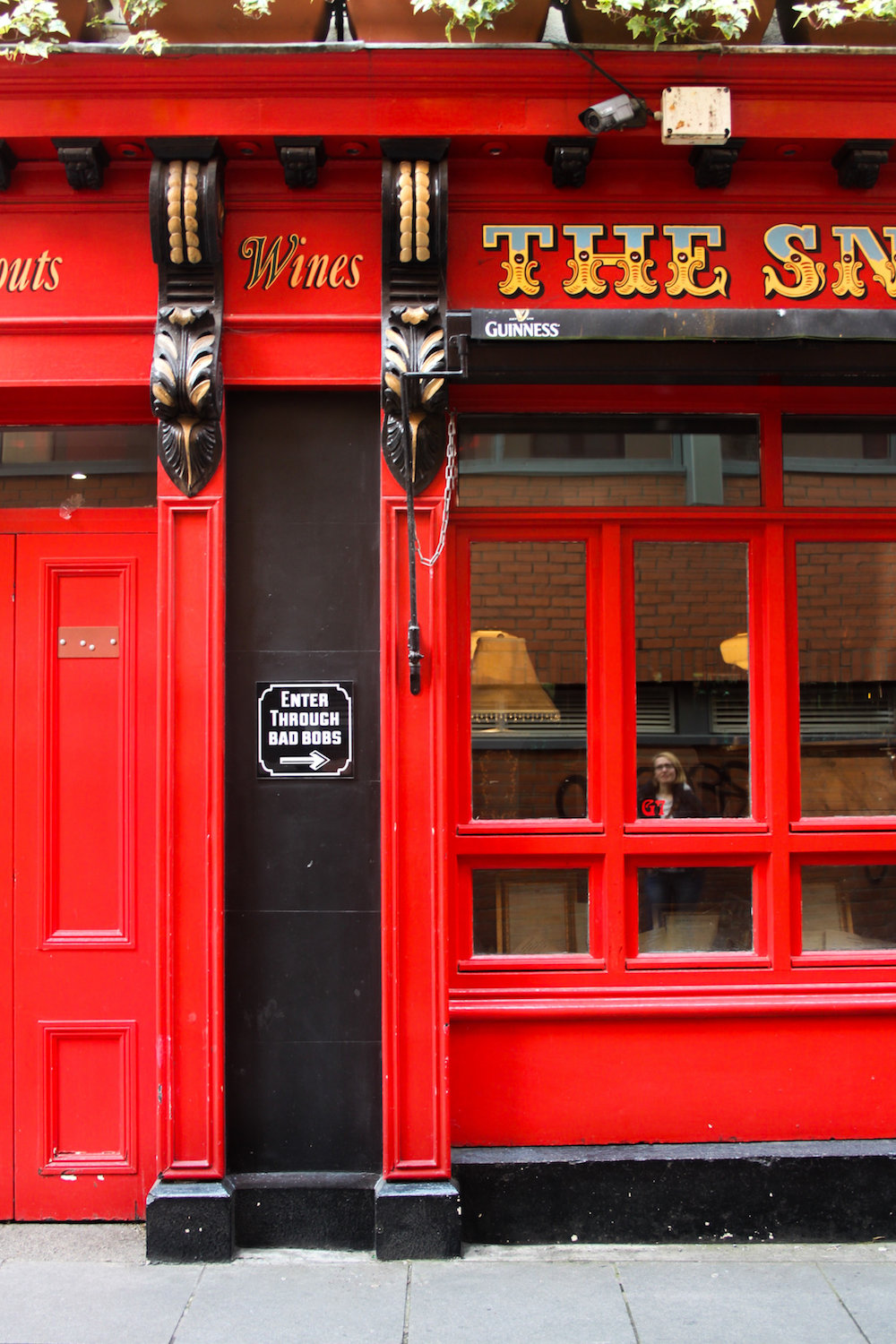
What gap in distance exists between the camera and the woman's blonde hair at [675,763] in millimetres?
4738

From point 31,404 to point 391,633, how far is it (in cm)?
203

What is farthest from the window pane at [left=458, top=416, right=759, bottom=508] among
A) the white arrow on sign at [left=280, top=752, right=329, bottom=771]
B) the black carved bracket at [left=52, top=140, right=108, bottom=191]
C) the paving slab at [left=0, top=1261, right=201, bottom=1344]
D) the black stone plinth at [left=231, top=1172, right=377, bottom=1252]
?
the paving slab at [left=0, top=1261, right=201, bottom=1344]

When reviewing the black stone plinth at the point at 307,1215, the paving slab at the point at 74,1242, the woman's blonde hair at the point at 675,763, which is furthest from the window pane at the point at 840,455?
the paving slab at the point at 74,1242

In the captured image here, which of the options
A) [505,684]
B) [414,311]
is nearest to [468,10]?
[414,311]

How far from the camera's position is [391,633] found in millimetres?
4367

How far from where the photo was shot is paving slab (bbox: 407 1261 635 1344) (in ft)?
12.1

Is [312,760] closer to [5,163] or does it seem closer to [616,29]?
[5,163]

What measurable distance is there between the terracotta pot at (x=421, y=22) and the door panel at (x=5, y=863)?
278 centimetres

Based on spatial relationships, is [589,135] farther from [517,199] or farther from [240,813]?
[240,813]

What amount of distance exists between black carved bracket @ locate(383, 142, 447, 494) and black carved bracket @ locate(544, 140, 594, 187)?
48cm

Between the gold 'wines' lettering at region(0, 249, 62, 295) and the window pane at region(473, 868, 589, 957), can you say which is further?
the window pane at region(473, 868, 589, 957)

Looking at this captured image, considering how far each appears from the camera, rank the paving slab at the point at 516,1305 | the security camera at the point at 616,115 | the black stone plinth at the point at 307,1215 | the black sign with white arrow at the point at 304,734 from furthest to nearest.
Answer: the black sign with white arrow at the point at 304,734 < the black stone plinth at the point at 307,1215 < the security camera at the point at 616,115 < the paving slab at the point at 516,1305

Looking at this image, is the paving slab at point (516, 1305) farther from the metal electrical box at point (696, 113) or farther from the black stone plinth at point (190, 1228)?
the metal electrical box at point (696, 113)

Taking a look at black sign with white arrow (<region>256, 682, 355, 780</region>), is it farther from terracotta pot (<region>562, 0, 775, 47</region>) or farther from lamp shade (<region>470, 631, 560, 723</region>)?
terracotta pot (<region>562, 0, 775, 47</region>)
